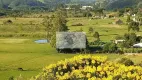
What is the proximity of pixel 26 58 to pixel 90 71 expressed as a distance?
3463cm

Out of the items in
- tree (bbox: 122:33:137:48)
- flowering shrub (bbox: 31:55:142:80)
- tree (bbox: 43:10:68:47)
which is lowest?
tree (bbox: 122:33:137:48)

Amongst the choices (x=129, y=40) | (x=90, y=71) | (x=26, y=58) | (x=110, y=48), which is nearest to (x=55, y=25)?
(x=129, y=40)

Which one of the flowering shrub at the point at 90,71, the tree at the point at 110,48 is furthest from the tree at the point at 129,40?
the flowering shrub at the point at 90,71

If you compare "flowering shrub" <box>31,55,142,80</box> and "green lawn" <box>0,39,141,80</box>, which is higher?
"flowering shrub" <box>31,55,142,80</box>

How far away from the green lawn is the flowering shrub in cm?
1906

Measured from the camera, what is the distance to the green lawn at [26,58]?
111 ft

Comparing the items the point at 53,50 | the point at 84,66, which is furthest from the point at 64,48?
the point at 84,66

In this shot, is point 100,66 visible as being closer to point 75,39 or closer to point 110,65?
point 110,65

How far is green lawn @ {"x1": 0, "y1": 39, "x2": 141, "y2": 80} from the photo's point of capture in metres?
33.7

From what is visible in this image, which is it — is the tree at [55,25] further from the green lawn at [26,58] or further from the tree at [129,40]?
the tree at [129,40]

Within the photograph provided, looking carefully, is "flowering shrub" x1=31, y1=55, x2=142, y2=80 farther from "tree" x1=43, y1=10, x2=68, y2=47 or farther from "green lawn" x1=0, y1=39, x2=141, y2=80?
"tree" x1=43, y1=10, x2=68, y2=47

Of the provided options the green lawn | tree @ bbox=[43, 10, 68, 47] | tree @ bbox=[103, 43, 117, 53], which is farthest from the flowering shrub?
tree @ bbox=[43, 10, 68, 47]

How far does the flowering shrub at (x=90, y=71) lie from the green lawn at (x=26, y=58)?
19.1m

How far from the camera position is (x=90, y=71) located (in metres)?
9.61
